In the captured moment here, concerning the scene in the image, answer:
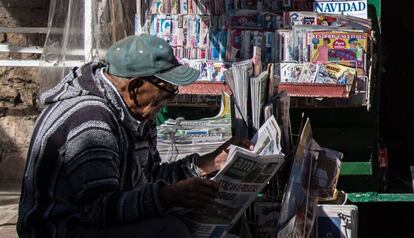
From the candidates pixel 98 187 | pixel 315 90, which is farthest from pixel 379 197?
pixel 98 187

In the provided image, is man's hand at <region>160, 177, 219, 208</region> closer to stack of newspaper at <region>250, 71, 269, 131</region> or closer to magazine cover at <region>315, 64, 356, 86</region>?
stack of newspaper at <region>250, 71, 269, 131</region>

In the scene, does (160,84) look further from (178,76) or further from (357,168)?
(357,168)

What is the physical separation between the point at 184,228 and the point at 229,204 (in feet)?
0.98

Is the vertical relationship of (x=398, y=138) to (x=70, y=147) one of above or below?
below

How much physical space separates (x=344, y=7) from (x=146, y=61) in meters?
1.83

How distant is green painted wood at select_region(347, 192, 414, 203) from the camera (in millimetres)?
4246

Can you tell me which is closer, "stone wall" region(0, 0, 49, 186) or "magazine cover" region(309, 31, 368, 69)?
"magazine cover" region(309, 31, 368, 69)

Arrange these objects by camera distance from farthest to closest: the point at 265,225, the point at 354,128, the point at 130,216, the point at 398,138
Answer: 1. the point at 398,138
2. the point at 354,128
3. the point at 265,225
4. the point at 130,216

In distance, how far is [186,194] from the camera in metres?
2.44

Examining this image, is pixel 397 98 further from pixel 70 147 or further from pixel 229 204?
pixel 70 147

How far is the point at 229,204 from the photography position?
9.25 ft

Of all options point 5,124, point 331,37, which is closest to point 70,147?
point 331,37

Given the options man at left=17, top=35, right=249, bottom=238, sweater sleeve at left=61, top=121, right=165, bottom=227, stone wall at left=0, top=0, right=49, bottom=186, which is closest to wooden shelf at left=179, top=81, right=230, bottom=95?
man at left=17, top=35, right=249, bottom=238

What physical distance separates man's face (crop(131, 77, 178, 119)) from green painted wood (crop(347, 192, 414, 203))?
1.81 metres
